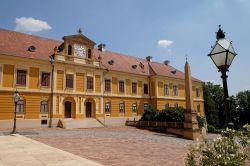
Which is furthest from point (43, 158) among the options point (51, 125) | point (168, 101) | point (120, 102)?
point (168, 101)

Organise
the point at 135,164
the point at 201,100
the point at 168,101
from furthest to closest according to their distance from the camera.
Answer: the point at 201,100, the point at 168,101, the point at 135,164

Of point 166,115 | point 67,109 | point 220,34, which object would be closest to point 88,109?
point 67,109

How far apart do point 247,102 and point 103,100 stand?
39.6 meters

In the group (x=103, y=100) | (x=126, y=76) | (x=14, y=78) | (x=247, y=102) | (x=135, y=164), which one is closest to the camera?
(x=135, y=164)

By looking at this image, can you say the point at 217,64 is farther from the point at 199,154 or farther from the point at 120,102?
the point at 120,102

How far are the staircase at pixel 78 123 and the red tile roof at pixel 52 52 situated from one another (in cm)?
744

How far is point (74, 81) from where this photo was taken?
28656mm

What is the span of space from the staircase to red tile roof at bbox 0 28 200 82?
7.44 meters

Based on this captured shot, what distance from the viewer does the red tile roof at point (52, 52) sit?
25.8 metres

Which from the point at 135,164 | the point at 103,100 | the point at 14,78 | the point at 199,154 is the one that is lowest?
the point at 135,164

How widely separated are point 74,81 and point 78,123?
5.13 meters

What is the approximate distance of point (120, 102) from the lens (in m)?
33.0

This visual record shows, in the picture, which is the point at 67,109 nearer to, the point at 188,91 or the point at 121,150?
the point at 188,91

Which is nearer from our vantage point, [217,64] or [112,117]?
[217,64]
